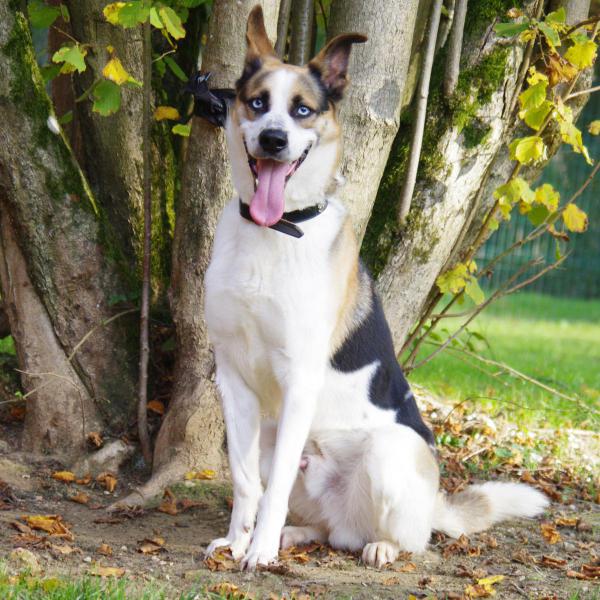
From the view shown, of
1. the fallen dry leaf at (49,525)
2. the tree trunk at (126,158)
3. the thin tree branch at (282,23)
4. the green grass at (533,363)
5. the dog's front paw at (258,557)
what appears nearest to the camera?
the dog's front paw at (258,557)

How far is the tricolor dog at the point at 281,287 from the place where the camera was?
3.56 metres

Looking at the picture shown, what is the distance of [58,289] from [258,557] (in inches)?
73.5

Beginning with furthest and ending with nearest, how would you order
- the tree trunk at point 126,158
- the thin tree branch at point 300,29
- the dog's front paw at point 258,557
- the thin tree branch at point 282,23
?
the tree trunk at point 126,158
the thin tree branch at point 300,29
the thin tree branch at point 282,23
the dog's front paw at point 258,557

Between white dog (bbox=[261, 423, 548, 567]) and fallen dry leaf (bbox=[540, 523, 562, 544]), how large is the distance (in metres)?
0.10

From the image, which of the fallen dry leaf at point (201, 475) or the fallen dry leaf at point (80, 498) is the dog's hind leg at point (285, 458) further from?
the fallen dry leaf at point (80, 498)

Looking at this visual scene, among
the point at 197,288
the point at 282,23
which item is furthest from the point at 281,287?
the point at 282,23

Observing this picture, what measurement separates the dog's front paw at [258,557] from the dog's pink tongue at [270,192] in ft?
4.22

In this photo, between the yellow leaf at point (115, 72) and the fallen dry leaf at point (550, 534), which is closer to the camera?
the yellow leaf at point (115, 72)

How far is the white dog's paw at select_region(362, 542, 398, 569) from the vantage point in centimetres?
376

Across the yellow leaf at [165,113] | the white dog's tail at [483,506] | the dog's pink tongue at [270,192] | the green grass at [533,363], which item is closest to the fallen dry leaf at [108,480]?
the white dog's tail at [483,506]

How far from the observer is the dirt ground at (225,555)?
3365 mm

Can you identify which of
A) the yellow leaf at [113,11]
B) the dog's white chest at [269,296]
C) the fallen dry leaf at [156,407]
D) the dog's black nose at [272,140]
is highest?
the yellow leaf at [113,11]

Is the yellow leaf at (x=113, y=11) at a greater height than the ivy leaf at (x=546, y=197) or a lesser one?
greater

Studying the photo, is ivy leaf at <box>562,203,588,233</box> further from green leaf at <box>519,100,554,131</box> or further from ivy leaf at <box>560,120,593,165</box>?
green leaf at <box>519,100,554,131</box>
